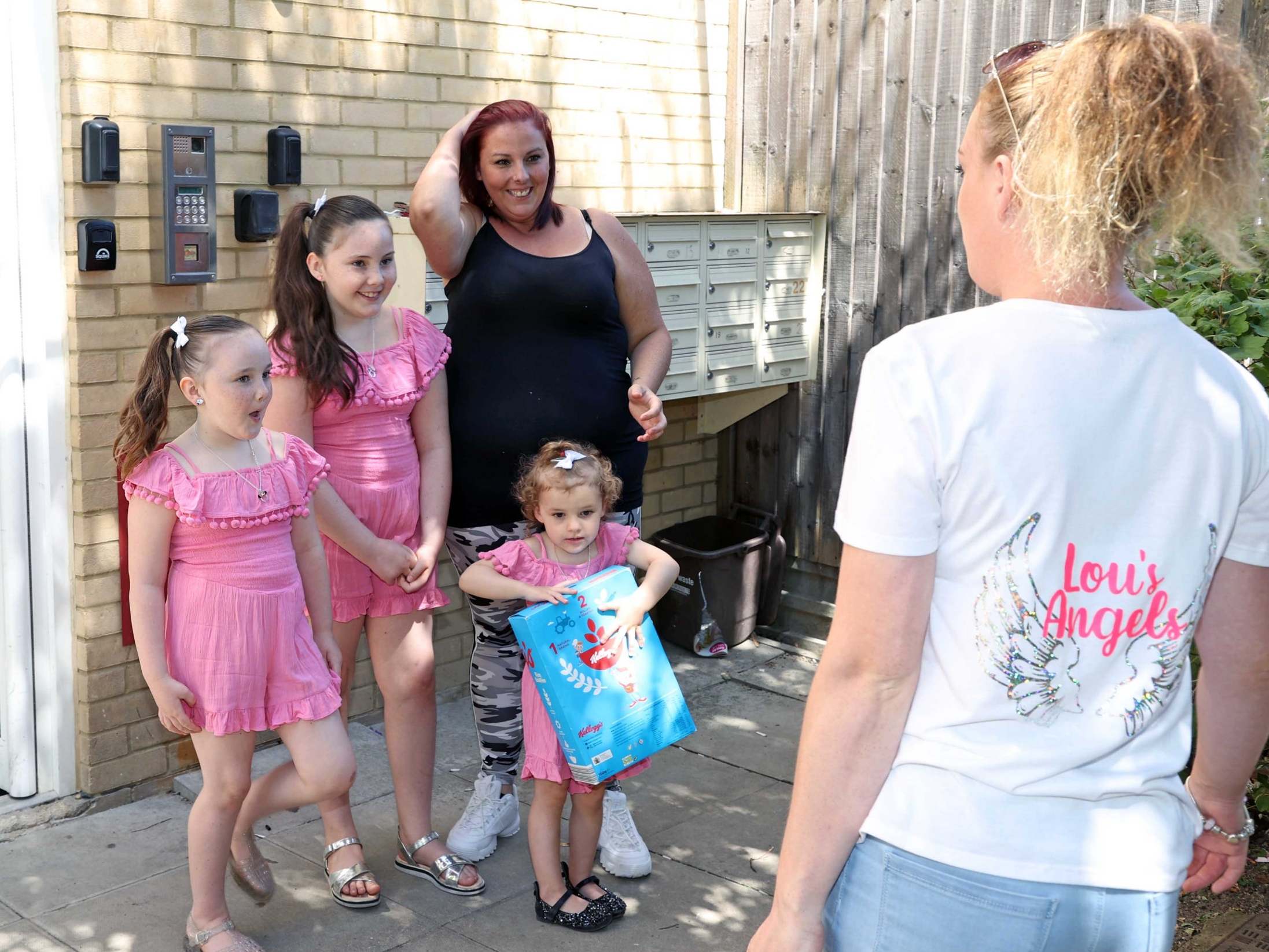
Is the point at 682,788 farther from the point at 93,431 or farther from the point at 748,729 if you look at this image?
the point at 93,431

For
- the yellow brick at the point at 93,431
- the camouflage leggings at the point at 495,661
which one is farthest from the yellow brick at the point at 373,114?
the camouflage leggings at the point at 495,661

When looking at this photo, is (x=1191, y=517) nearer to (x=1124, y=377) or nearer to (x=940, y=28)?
(x=1124, y=377)

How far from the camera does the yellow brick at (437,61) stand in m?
4.66

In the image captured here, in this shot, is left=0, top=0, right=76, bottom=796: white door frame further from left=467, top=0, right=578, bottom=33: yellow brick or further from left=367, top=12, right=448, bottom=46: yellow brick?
left=467, top=0, right=578, bottom=33: yellow brick

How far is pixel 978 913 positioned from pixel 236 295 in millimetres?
3396

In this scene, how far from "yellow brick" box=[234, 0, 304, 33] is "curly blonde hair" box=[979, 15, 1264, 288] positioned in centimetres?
327

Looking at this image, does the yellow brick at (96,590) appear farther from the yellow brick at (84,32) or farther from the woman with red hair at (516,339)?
the yellow brick at (84,32)

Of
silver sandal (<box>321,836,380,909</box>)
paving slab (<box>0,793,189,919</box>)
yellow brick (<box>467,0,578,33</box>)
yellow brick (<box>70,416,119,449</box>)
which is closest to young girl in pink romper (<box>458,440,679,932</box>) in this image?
silver sandal (<box>321,836,380,909</box>)

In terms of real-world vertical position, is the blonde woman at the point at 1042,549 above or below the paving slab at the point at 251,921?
above

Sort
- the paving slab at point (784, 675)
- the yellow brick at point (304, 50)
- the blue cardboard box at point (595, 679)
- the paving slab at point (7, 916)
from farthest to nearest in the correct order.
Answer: the paving slab at point (784, 675) < the yellow brick at point (304, 50) < the paving slab at point (7, 916) < the blue cardboard box at point (595, 679)

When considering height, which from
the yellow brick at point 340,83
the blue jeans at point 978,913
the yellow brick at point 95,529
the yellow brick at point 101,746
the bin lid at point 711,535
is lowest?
the yellow brick at point 101,746

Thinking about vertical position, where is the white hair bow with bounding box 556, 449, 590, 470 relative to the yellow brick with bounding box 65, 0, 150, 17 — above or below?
below

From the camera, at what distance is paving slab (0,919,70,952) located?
330 cm

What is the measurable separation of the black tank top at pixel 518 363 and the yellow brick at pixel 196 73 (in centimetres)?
111
